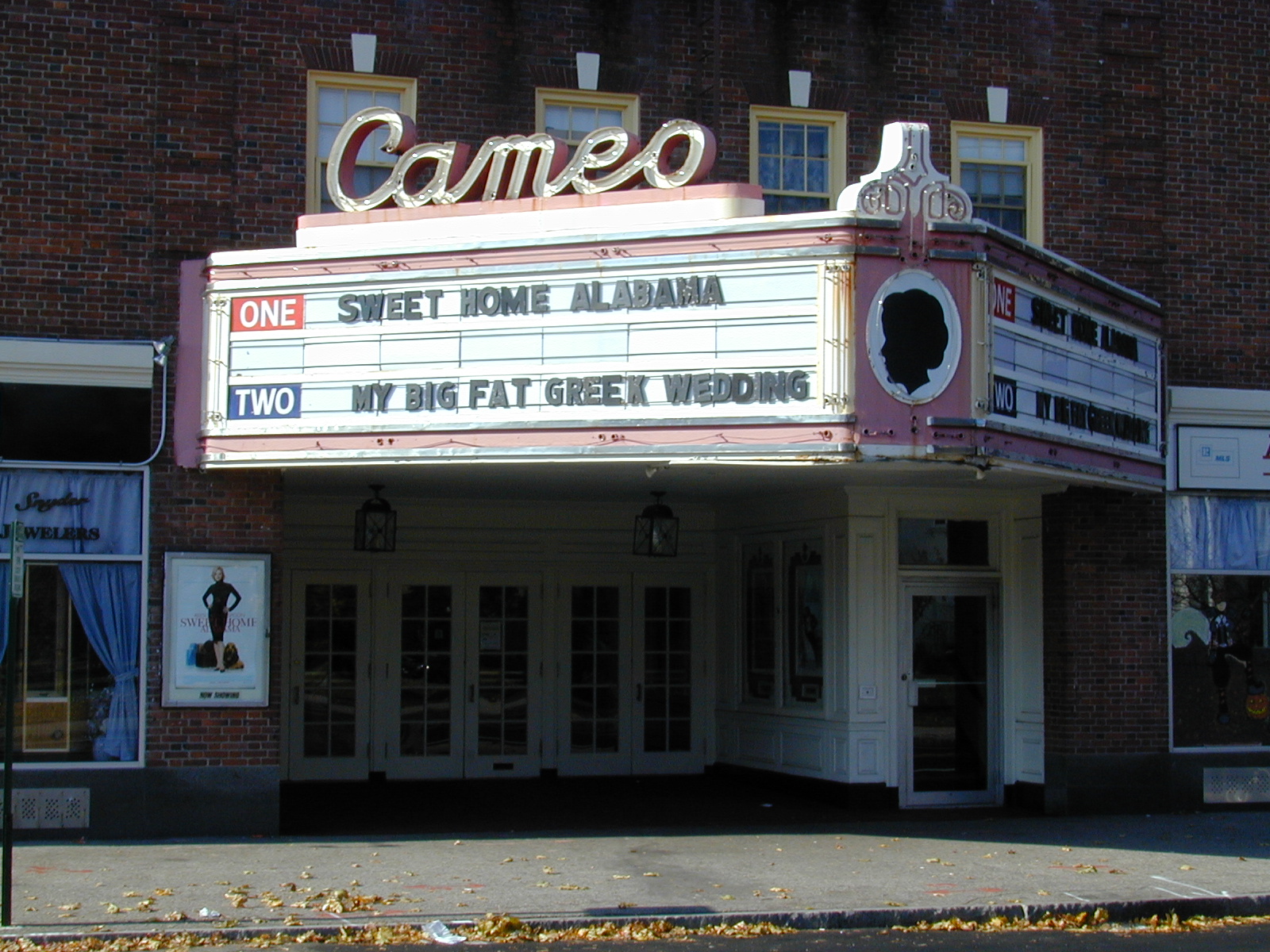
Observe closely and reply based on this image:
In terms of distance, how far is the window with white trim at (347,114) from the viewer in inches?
558

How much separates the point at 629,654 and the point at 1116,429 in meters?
6.67

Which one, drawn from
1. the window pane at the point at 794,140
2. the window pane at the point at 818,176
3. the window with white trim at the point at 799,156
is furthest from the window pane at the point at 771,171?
the window pane at the point at 818,176

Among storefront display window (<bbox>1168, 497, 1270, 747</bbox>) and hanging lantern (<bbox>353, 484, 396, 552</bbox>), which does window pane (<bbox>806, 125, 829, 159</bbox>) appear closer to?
storefront display window (<bbox>1168, 497, 1270, 747</bbox>)

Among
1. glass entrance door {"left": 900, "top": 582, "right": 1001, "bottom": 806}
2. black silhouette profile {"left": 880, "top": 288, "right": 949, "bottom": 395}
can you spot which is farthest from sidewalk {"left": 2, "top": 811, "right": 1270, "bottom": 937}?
black silhouette profile {"left": 880, "top": 288, "right": 949, "bottom": 395}

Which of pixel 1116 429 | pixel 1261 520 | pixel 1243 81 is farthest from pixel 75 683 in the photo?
pixel 1243 81

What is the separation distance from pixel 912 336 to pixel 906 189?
114cm

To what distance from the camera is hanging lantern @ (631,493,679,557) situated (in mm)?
15930

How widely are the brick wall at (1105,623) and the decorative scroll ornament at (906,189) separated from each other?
447cm

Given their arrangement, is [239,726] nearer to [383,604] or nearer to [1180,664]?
[383,604]

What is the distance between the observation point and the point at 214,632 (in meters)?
13.5

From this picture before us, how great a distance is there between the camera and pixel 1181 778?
50.4ft

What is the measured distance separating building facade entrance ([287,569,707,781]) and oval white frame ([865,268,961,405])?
23.5 ft

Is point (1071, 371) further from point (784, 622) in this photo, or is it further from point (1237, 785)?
point (1237, 785)

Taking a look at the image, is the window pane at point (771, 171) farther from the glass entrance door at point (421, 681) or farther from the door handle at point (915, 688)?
the glass entrance door at point (421, 681)
